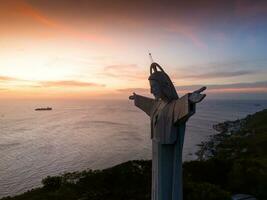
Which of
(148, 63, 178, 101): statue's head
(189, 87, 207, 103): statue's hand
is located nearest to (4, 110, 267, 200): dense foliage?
(148, 63, 178, 101): statue's head

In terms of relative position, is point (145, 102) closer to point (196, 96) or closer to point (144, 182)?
point (196, 96)

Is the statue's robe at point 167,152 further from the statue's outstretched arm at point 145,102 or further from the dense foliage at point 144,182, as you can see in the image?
the dense foliage at point 144,182

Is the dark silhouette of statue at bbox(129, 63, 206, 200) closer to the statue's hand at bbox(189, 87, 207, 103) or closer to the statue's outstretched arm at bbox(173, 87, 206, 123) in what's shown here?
the statue's outstretched arm at bbox(173, 87, 206, 123)

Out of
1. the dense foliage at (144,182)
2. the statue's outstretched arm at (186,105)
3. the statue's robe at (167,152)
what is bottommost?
the dense foliage at (144,182)

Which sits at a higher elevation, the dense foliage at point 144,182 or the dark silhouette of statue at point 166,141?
the dark silhouette of statue at point 166,141

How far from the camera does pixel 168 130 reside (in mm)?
8961

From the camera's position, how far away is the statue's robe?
29.4 feet

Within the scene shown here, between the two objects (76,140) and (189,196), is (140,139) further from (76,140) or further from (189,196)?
(189,196)

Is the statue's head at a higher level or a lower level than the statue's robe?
higher

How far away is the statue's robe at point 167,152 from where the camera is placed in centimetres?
895

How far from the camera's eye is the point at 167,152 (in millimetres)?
9344

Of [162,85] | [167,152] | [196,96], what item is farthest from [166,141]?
[196,96]

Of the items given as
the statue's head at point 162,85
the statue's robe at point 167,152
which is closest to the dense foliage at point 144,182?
the statue's robe at point 167,152

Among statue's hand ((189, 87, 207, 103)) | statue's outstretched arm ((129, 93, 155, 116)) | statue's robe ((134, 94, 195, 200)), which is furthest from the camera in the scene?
statue's outstretched arm ((129, 93, 155, 116))
